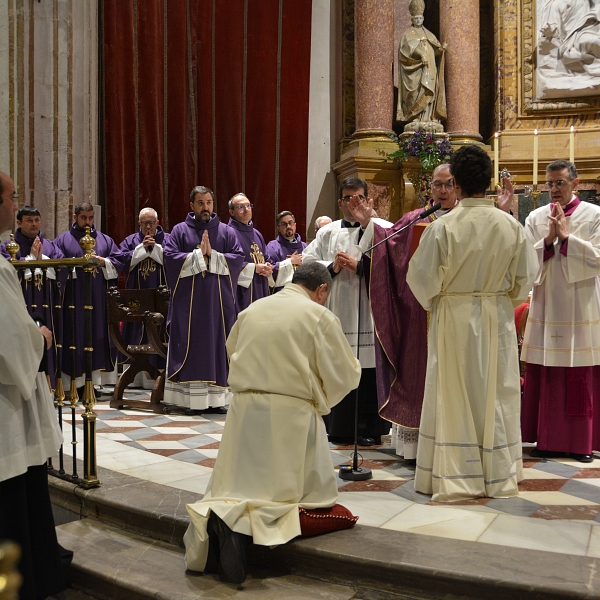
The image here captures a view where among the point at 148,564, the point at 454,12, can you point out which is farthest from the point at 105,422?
the point at 454,12

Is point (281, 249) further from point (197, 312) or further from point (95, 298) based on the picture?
point (95, 298)

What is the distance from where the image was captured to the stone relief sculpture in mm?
8672

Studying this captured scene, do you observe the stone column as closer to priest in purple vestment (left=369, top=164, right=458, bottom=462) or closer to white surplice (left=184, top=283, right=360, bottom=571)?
priest in purple vestment (left=369, top=164, right=458, bottom=462)

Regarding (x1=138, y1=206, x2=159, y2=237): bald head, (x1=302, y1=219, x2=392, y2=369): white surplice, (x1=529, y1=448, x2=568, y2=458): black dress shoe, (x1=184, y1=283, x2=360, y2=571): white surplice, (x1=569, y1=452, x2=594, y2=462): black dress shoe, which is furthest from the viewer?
(x1=138, y1=206, x2=159, y2=237): bald head

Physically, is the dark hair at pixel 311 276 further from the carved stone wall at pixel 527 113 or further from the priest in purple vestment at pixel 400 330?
the carved stone wall at pixel 527 113

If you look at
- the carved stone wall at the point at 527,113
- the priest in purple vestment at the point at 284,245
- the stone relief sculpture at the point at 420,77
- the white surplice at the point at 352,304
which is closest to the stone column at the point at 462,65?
the stone relief sculpture at the point at 420,77

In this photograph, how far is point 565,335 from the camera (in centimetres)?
450

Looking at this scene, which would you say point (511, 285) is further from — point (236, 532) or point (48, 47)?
point (48, 47)

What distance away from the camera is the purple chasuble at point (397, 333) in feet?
14.2

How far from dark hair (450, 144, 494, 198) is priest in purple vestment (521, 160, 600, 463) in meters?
0.81

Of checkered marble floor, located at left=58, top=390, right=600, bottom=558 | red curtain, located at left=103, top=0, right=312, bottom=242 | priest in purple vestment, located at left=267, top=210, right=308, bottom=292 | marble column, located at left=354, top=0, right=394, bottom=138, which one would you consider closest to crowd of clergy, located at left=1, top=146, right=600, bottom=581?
checkered marble floor, located at left=58, top=390, right=600, bottom=558

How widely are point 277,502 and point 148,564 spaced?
2.14 ft

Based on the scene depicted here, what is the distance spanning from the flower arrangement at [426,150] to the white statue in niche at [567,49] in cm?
145

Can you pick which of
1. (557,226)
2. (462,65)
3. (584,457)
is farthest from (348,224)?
(462,65)
